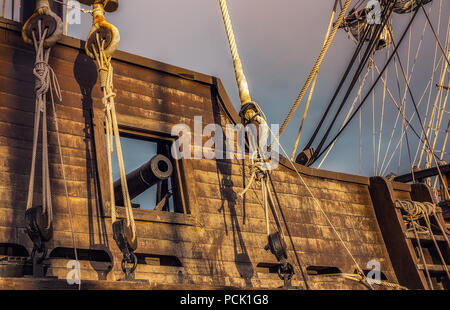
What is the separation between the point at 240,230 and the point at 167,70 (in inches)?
96.8

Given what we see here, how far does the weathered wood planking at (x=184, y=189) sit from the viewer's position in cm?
665

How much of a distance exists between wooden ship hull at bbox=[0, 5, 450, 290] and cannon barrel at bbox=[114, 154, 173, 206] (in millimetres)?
267

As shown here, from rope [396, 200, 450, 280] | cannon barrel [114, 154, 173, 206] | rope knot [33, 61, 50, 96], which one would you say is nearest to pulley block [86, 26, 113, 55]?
rope knot [33, 61, 50, 96]

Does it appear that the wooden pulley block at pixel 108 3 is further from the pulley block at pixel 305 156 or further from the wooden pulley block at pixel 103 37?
the pulley block at pixel 305 156

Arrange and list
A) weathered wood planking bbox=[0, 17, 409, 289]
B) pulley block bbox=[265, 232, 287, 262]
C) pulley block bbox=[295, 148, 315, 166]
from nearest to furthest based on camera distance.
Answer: weathered wood planking bbox=[0, 17, 409, 289] → pulley block bbox=[265, 232, 287, 262] → pulley block bbox=[295, 148, 315, 166]

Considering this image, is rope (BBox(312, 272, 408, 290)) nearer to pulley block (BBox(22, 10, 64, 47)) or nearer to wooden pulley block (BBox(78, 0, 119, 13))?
wooden pulley block (BBox(78, 0, 119, 13))

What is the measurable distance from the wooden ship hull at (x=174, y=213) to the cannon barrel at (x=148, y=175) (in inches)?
10.5

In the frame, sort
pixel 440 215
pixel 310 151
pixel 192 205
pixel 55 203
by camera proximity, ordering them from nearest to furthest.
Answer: pixel 55 203 → pixel 192 205 → pixel 440 215 → pixel 310 151

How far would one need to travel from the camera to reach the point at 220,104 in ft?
29.3

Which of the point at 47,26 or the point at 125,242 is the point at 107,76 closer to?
the point at 47,26

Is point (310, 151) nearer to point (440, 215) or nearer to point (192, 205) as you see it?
point (440, 215)

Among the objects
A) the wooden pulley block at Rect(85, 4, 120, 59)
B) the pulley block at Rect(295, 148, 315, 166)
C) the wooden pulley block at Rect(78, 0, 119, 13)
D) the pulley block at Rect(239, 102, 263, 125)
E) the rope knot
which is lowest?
the rope knot

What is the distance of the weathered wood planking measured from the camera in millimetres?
6648
